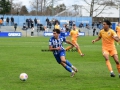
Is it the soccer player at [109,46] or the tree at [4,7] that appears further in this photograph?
the tree at [4,7]

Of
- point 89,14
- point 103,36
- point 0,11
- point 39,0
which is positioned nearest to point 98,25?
point 0,11

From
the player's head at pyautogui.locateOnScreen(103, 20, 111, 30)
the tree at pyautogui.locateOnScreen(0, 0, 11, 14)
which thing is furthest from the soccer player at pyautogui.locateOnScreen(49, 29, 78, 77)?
the tree at pyautogui.locateOnScreen(0, 0, 11, 14)

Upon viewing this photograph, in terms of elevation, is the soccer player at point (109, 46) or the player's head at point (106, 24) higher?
the player's head at point (106, 24)

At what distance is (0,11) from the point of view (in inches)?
3282

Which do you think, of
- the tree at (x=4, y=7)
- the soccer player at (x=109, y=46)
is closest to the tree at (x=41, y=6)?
the tree at (x=4, y=7)

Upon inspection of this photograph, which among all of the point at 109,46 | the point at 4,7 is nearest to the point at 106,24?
the point at 109,46

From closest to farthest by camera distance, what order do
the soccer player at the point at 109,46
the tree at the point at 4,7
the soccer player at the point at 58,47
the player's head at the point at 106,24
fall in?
the player's head at the point at 106,24
the soccer player at the point at 58,47
the soccer player at the point at 109,46
the tree at the point at 4,7

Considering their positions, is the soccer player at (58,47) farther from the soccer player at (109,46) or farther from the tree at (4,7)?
the tree at (4,7)

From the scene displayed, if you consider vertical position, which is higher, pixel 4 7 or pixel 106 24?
pixel 4 7

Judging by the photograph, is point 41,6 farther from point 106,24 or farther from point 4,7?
point 106,24

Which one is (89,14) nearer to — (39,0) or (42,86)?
(39,0)

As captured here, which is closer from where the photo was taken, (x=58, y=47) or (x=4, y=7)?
(x=58, y=47)

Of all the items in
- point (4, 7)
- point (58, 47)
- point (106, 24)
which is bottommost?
point (58, 47)

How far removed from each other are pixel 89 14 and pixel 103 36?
86704 mm
